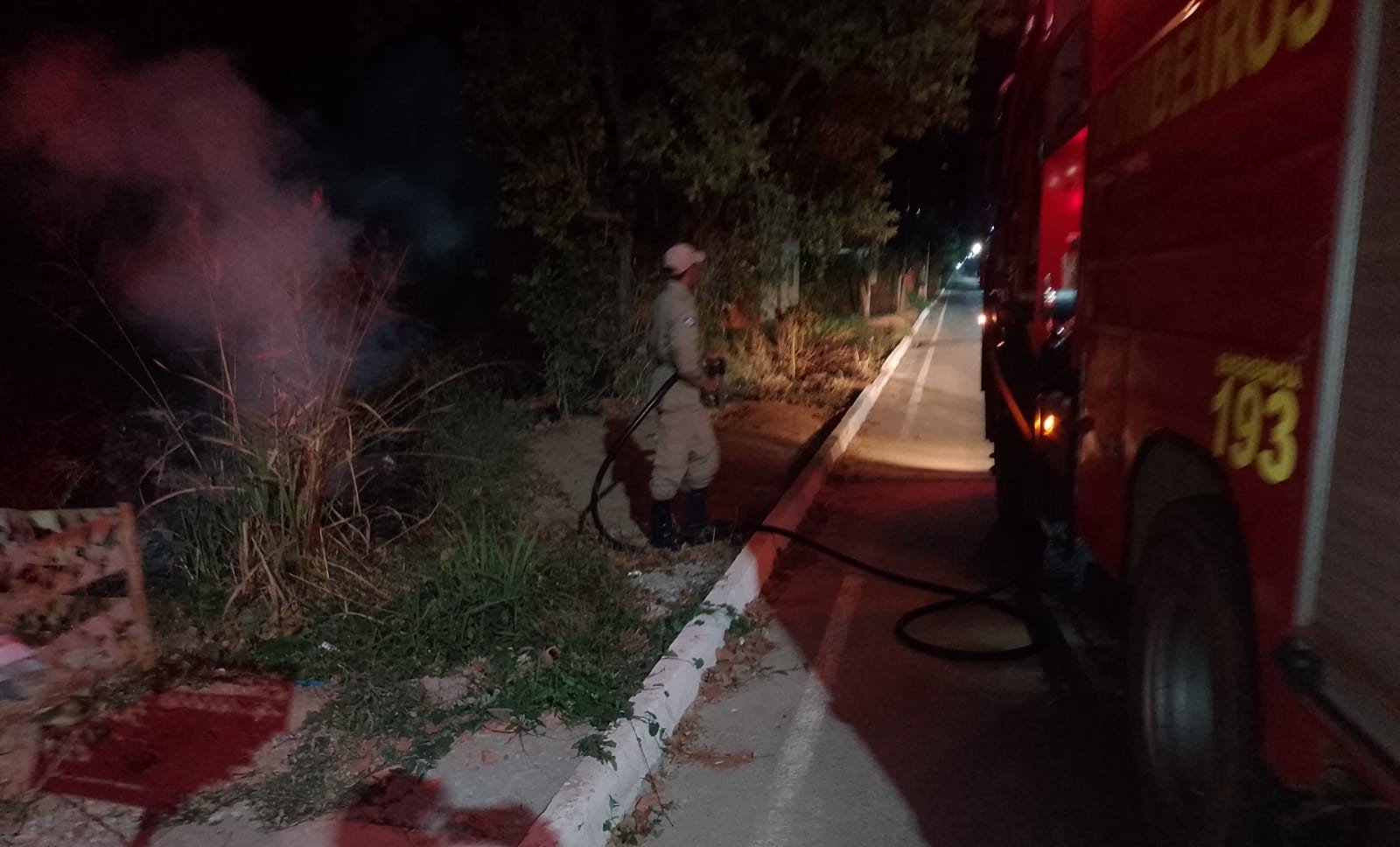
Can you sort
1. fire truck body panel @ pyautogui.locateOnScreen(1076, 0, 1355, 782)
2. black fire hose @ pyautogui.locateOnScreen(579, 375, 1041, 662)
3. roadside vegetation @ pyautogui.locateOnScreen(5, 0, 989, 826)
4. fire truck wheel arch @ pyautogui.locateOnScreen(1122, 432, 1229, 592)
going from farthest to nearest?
1. black fire hose @ pyautogui.locateOnScreen(579, 375, 1041, 662)
2. roadside vegetation @ pyautogui.locateOnScreen(5, 0, 989, 826)
3. fire truck wheel arch @ pyautogui.locateOnScreen(1122, 432, 1229, 592)
4. fire truck body panel @ pyautogui.locateOnScreen(1076, 0, 1355, 782)

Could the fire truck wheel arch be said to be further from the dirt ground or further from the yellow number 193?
the dirt ground

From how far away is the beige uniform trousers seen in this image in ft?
20.9

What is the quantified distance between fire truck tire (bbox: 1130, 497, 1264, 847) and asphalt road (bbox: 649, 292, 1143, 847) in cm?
38

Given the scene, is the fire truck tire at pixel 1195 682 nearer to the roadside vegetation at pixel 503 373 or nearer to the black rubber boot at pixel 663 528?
the roadside vegetation at pixel 503 373

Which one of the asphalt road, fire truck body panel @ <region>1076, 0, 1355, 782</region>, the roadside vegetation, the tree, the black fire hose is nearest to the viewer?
fire truck body panel @ <region>1076, 0, 1355, 782</region>

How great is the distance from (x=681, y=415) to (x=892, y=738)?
267cm

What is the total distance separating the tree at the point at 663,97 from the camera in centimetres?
961

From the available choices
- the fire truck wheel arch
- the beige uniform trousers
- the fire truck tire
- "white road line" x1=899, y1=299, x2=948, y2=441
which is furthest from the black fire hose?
"white road line" x1=899, y1=299, x2=948, y2=441

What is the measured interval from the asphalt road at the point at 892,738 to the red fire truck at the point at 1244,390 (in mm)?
522

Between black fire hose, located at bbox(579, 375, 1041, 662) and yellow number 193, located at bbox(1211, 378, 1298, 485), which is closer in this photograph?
yellow number 193, located at bbox(1211, 378, 1298, 485)

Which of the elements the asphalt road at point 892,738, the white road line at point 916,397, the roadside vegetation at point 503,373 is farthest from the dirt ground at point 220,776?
the white road line at point 916,397

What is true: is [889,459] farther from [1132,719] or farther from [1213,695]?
[1213,695]

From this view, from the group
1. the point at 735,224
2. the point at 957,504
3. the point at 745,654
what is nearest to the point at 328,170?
the point at 735,224

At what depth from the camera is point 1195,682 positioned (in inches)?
125
